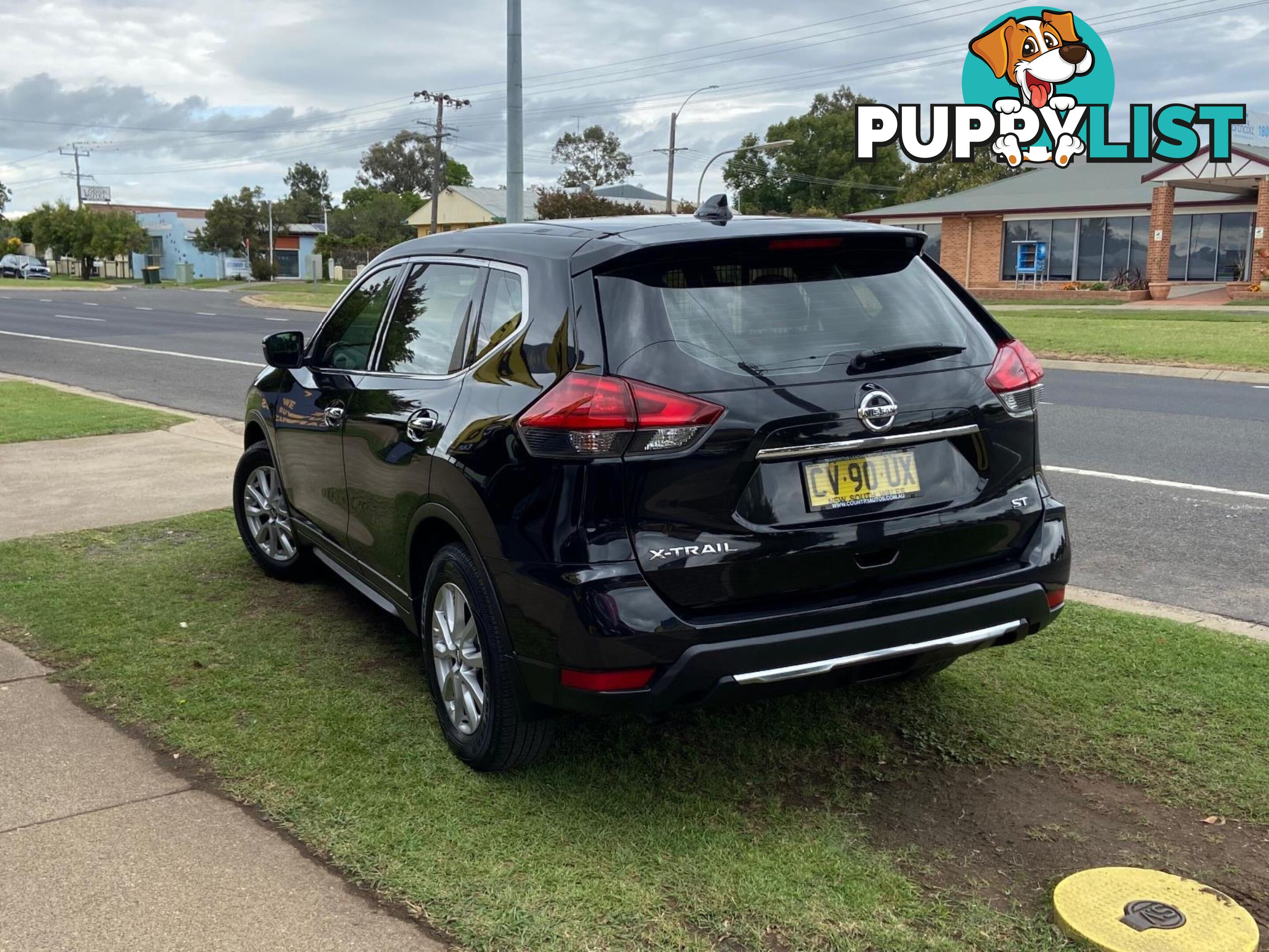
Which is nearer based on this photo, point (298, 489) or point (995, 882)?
point (995, 882)

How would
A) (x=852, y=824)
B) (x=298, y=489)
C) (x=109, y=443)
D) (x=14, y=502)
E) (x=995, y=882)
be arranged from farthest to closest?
(x=109, y=443) → (x=14, y=502) → (x=298, y=489) → (x=852, y=824) → (x=995, y=882)

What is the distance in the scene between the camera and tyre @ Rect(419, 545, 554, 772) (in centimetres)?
376

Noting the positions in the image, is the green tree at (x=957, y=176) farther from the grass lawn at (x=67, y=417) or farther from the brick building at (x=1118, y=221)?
the grass lawn at (x=67, y=417)

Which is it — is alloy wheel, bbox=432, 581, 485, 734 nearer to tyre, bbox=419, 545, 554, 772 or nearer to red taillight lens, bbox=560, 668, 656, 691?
tyre, bbox=419, 545, 554, 772

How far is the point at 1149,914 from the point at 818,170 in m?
87.6

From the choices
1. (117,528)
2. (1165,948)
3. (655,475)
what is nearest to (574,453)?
(655,475)

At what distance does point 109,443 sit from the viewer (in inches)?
413

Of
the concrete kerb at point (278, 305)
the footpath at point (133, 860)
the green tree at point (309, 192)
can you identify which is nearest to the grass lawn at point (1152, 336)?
the footpath at point (133, 860)

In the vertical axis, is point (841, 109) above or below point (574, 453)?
above

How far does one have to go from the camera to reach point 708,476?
136 inches

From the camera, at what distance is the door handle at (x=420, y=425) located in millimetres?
4113

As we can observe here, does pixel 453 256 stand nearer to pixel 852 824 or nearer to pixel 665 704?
pixel 665 704

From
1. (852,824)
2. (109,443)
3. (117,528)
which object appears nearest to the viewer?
(852,824)

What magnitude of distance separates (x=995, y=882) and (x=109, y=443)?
29.7 feet
